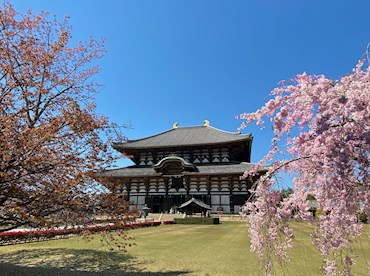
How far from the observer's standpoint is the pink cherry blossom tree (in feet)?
11.1

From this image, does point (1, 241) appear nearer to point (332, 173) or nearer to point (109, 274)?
point (109, 274)

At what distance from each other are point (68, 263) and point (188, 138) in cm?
3149

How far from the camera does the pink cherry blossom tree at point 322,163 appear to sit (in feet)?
11.1

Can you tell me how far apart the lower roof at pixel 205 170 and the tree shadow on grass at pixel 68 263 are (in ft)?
70.5

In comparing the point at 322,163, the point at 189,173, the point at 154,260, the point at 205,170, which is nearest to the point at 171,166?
the point at 189,173

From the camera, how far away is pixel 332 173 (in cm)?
368

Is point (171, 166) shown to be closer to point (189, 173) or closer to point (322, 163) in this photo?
point (189, 173)

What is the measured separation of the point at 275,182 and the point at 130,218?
15.9ft

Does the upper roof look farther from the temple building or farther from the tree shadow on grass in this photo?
the tree shadow on grass

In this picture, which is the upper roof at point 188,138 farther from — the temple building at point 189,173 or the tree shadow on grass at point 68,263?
the tree shadow on grass at point 68,263

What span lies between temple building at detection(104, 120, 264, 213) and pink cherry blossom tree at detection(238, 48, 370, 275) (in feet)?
87.3

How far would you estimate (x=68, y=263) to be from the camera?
378 inches

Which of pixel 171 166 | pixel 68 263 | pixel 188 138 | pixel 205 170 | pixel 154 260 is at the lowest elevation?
pixel 68 263

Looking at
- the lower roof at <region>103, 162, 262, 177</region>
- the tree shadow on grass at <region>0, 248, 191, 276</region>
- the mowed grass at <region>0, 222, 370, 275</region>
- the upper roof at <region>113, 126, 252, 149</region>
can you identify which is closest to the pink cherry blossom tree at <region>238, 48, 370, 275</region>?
the mowed grass at <region>0, 222, 370, 275</region>
